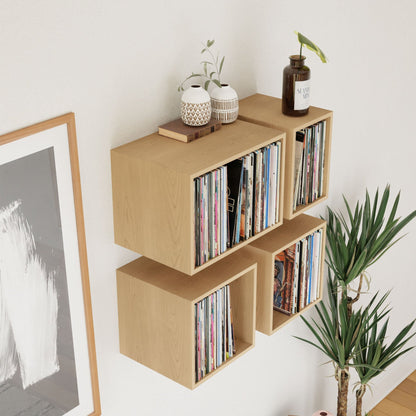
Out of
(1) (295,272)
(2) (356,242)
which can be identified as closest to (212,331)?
(1) (295,272)

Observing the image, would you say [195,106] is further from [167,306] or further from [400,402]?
[400,402]

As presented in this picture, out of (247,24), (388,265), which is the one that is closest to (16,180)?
(247,24)

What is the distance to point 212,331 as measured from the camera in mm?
2055

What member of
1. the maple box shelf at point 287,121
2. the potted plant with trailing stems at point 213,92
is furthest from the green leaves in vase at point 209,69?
the maple box shelf at point 287,121

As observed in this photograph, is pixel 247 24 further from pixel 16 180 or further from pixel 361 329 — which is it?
pixel 361 329

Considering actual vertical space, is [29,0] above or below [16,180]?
above

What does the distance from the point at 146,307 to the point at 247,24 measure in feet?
3.13

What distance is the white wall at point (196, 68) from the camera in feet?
5.45

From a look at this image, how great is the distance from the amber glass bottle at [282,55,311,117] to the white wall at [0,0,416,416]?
0.21m

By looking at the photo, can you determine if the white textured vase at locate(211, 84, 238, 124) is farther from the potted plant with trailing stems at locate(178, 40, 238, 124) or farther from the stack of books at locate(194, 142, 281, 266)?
the stack of books at locate(194, 142, 281, 266)

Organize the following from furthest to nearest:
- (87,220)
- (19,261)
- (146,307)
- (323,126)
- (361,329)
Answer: (361,329)
(323,126)
(146,307)
(87,220)
(19,261)

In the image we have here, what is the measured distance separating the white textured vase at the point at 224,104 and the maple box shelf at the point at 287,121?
12 centimetres

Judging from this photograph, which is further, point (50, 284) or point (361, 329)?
point (361, 329)

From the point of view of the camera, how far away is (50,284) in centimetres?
182
